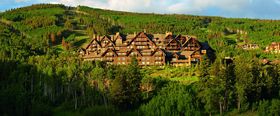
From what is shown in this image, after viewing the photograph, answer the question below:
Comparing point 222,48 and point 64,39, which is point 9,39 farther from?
point 222,48

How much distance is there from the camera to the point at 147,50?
12075cm

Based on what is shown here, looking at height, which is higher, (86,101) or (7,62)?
(7,62)

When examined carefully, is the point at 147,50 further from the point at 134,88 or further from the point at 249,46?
the point at 249,46

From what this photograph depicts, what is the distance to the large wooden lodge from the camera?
117 meters

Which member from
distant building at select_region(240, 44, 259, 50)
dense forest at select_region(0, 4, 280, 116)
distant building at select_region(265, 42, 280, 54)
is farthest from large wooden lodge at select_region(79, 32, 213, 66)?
distant building at select_region(240, 44, 259, 50)

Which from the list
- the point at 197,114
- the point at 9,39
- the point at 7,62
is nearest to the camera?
the point at 197,114

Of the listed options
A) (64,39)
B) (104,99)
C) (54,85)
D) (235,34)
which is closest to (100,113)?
(104,99)

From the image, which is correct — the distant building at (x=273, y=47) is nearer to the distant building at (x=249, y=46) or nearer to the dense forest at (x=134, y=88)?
the distant building at (x=249, y=46)

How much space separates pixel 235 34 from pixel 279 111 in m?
115

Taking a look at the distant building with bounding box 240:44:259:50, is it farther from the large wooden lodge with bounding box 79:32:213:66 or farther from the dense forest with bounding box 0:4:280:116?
the dense forest with bounding box 0:4:280:116

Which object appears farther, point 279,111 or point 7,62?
point 7,62

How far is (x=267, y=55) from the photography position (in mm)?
143625

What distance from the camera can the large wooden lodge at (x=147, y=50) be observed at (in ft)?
383

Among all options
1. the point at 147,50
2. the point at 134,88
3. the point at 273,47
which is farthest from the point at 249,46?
the point at 134,88
